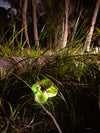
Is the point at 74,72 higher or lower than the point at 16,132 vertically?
higher

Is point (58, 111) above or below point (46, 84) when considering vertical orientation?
below

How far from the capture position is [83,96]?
48 cm

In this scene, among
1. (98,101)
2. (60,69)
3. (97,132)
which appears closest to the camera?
(97,132)

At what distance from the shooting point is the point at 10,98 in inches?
19.5

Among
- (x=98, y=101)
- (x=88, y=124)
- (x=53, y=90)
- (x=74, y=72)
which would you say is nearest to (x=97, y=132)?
(x=88, y=124)

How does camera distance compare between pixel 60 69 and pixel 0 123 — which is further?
pixel 60 69

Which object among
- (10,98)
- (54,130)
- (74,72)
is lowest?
(54,130)

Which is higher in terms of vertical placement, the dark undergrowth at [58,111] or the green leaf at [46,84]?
the green leaf at [46,84]

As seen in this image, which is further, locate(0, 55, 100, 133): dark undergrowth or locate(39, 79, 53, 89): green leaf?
locate(39, 79, 53, 89): green leaf

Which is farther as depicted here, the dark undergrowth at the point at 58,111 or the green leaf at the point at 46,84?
the green leaf at the point at 46,84

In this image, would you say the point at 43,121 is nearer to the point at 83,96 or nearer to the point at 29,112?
the point at 29,112

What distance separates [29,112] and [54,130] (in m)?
0.14

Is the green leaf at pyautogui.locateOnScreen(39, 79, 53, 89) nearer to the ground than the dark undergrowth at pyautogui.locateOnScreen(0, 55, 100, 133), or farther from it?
farther from it

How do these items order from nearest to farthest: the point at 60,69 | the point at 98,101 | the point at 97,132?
the point at 97,132 < the point at 98,101 < the point at 60,69
